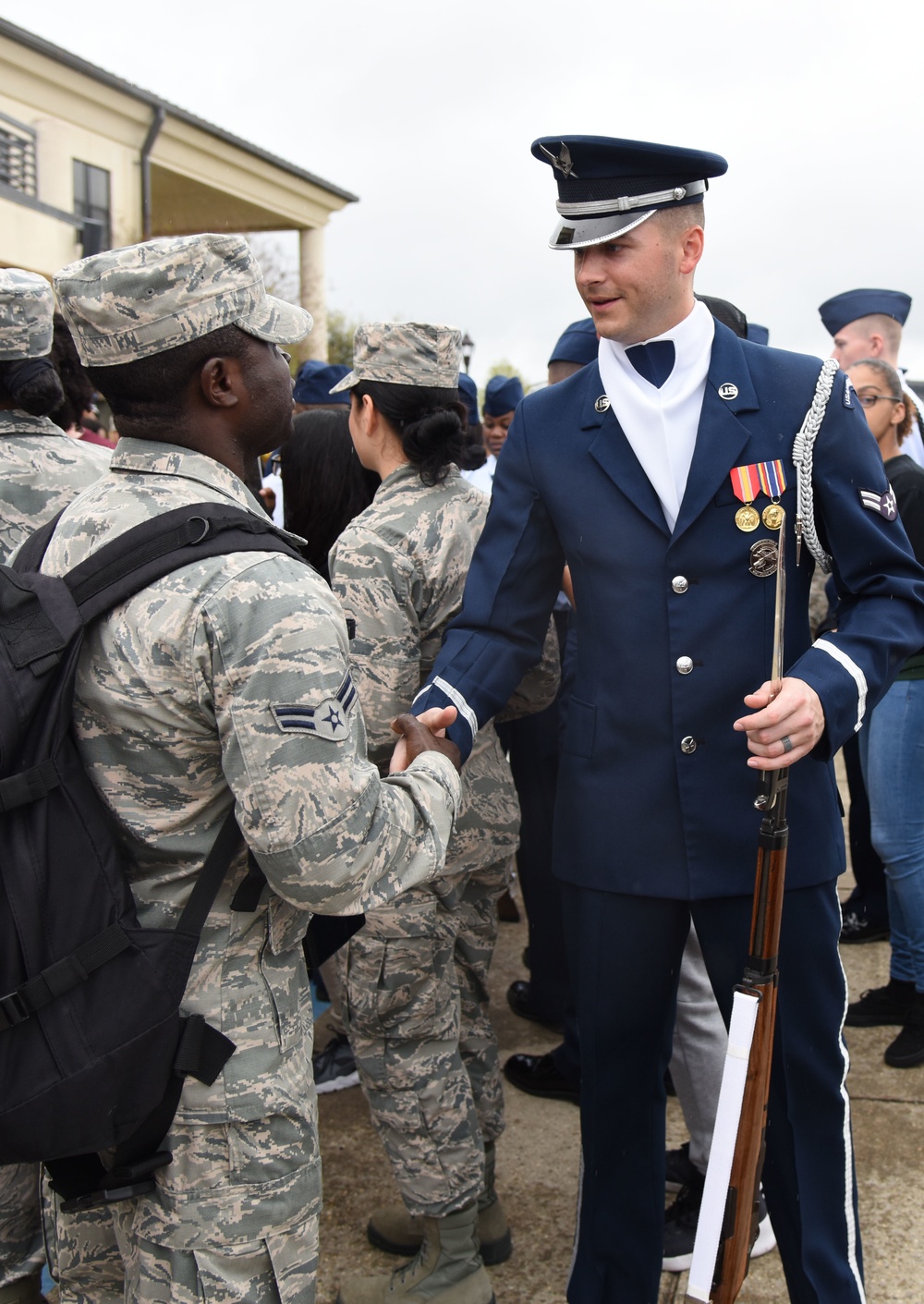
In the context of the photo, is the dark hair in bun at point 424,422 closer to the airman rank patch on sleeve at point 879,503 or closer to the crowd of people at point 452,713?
the crowd of people at point 452,713

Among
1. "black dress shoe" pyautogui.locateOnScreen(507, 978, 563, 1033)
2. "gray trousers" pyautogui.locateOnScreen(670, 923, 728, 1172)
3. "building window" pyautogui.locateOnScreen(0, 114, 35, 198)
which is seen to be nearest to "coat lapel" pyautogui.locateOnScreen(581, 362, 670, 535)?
"gray trousers" pyautogui.locateOnScreen(670, 923, 728, 1172)

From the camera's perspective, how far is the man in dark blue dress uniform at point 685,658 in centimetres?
208

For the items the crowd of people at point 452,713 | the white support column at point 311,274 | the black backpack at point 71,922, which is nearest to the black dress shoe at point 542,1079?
the crowd of people at point 452,713

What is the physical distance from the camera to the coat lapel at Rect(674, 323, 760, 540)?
2.08m

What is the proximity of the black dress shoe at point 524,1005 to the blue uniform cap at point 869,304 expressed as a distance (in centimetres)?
292

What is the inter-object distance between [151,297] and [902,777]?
2.90 m

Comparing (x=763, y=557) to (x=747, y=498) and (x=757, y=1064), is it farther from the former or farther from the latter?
(x=757, y=1064)

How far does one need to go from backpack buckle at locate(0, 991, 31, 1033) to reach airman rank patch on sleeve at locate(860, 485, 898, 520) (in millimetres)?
1512

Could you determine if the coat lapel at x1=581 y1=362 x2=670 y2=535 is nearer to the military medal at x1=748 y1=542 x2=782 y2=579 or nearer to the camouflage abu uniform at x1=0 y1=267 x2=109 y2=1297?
the military medal at x1=748 y1=542 x2=782 y2=579

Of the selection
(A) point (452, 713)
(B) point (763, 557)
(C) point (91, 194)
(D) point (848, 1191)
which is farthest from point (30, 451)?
(C) point (91, 194)

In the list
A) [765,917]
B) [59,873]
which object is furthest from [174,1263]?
[765,917]

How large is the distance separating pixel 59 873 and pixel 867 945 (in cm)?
388

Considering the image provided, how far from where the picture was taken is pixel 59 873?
1518 millimetres

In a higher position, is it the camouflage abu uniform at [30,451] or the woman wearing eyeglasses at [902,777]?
the camouflage abu uniform at [30,451]
